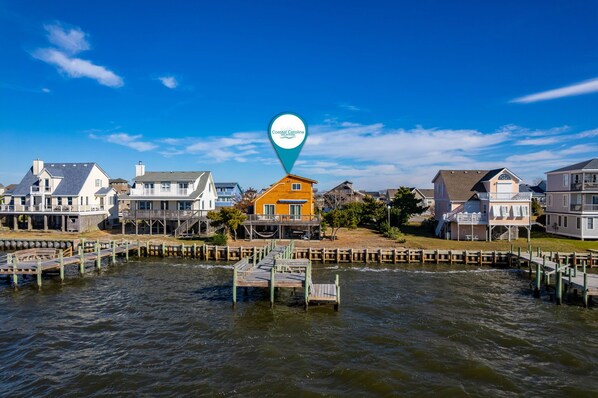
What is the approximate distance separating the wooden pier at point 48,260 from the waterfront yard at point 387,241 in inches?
211

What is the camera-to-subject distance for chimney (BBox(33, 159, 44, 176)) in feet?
179

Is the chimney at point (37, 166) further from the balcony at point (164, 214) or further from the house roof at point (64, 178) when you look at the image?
the balcony at point (164, 214)

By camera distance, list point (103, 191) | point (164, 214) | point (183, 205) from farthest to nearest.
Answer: point (103, 191)
point (183, 205)
point (164, 214)

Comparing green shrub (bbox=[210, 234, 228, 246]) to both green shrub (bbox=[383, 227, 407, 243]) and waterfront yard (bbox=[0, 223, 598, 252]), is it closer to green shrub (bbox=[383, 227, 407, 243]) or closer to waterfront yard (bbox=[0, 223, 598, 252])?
waterfront yard (bbox=[0, 223, 598, 252])

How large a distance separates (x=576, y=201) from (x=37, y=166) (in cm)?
7174

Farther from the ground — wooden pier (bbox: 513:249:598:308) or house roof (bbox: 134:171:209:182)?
house roof (bbox: 134:171:209:182)

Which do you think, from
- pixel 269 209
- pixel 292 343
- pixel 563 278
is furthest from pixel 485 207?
pixel 292 343

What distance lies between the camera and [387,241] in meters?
42.2

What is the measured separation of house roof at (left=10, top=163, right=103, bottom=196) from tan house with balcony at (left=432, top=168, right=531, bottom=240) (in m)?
48.5

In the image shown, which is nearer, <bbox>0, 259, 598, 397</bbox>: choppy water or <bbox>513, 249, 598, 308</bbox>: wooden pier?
<bbox>0, 259, 598, 397</bbox>: choppy water

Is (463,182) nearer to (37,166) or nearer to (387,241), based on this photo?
(387,241)

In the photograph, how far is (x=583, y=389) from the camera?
13.7 metres

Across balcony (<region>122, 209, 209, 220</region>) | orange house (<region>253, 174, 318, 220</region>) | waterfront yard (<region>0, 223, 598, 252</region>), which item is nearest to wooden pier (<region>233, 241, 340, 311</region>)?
waterfront yard (<region>0, 223, 598, 252</region>)

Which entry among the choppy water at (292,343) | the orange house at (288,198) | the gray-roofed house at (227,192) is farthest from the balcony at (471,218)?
the gray-roofed house at (227,192)
